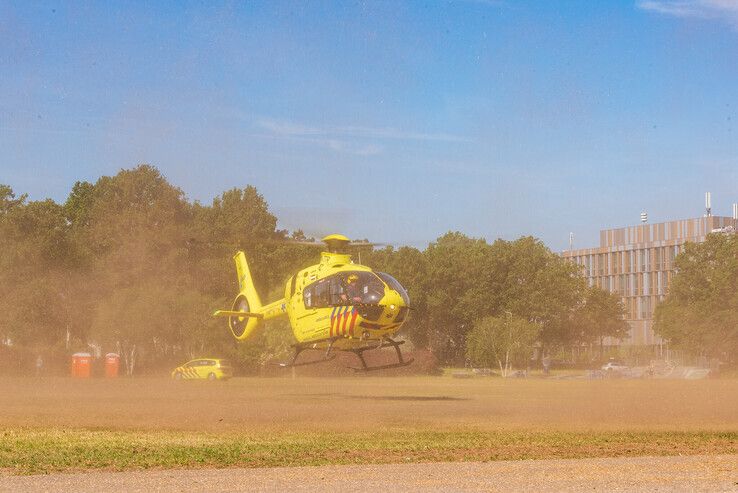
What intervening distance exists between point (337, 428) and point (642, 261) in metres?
164

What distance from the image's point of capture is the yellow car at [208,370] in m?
76.0

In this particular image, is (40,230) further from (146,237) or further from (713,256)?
(713,256)

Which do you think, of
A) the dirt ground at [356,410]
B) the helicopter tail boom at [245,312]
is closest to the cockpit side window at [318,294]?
the dirt ground at [356,410]

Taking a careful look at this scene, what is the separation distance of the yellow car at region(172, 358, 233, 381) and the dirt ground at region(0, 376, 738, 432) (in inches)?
841

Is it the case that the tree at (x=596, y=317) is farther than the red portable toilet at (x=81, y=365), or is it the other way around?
the tree at (x=596, y=317)

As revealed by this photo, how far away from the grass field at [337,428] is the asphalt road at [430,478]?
4.55ft

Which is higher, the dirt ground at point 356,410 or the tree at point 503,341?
the tree at point 503,341

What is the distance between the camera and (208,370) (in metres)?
76.8

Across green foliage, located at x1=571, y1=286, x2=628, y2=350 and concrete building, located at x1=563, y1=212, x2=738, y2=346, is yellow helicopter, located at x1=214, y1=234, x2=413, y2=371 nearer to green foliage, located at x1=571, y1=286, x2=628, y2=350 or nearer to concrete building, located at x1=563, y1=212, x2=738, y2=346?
green foliage, located at x1=571, y1=286, x2=628, y2=350

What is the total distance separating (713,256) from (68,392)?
255 feet

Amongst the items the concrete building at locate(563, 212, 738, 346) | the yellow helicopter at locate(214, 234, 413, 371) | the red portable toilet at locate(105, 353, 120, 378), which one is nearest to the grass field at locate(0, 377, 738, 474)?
the yellow helicopter at locate(214, 234, 413, 371)

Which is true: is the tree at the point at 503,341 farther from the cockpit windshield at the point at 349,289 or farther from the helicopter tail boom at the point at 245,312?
the cockpit windshield at the point at 349,289

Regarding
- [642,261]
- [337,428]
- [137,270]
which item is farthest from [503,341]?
[642,261]

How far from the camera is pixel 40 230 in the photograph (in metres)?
95.1
